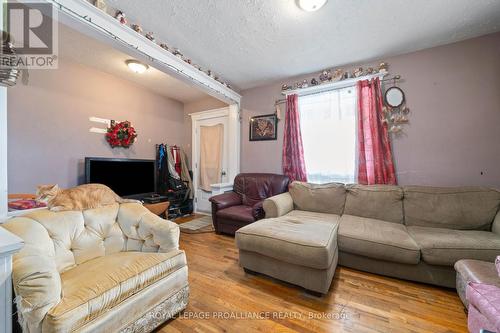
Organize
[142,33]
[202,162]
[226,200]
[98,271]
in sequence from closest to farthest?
[98,271] → [142,33] → [226,200] → [202,162]

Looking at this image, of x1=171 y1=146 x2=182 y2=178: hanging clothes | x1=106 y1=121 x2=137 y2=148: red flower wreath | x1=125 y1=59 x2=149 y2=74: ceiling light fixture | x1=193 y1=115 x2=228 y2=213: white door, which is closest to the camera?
→ x1=125 y1=59 x2=149 y2=74: ceiling light fixture

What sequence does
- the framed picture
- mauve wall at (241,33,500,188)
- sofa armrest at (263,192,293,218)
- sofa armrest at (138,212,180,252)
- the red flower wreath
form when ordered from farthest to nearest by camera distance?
1. the framed picture
2. the red flower wreath
3. sofa armrest at (263,192,293,218)
4. mauve wall at (241,33,500,188)
5. sofa armrest at (138,212,180,252)

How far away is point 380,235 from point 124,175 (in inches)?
138

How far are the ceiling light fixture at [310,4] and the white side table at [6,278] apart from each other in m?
2.38

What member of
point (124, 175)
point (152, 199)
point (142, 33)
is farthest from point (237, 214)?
point (142, 33)

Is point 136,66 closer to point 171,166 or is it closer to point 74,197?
point 171,166

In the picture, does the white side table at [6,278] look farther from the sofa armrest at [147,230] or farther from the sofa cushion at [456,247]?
the sofa cushion at [456,247]

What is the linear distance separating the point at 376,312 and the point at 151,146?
3995 millimetres

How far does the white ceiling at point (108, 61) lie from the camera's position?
2227mm

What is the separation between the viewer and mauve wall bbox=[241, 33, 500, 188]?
6.76ft

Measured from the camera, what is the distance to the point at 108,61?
2.73 m

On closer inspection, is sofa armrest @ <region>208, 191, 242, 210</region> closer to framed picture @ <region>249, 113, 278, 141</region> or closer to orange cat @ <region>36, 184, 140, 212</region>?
framed picture @ <region>249, 113, 278, 141</region>

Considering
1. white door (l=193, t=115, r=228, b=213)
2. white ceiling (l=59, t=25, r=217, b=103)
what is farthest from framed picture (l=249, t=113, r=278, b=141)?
white ceiling (l=59, t=25, r=217, b=103)

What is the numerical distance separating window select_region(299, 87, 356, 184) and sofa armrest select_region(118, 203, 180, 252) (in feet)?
7.27
